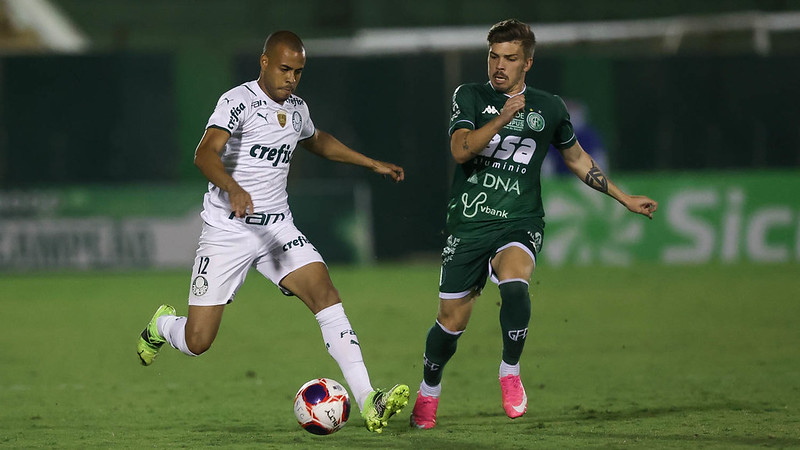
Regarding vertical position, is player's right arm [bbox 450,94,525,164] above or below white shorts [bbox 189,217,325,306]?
above

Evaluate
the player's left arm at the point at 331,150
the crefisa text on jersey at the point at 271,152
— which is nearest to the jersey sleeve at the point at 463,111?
the player's left arm at the point at 331,150

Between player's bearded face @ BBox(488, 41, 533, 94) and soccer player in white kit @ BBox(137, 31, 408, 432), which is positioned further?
player's bearded face @ BBox(488, 41, 533, 94)

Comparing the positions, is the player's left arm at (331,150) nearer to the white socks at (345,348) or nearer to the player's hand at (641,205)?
the white socks at (345,348)

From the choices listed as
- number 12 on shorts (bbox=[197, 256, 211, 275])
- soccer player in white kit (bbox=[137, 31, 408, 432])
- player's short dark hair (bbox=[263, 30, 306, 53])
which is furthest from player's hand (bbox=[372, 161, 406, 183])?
number 12 on shorts (bbox=[197, 256, 211, 275])

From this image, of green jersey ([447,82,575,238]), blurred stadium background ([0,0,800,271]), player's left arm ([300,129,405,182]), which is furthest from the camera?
blurred stadium background ([0,0,800,271])

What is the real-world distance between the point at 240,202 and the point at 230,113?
757 millimetres

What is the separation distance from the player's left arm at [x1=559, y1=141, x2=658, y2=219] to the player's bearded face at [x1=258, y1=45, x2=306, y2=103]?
170 cm

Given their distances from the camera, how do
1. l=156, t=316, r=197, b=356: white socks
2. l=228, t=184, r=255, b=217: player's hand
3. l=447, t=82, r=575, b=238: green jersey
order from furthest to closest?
l=156, t=316, r=197, b=356: white socks → l=447, t=82, r=575, b=238: green jersey → l=228, t=184, r=255, b=217: player's hand

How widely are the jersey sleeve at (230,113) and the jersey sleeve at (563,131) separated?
1.81 m

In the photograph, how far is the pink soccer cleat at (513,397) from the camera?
6738 millimetres

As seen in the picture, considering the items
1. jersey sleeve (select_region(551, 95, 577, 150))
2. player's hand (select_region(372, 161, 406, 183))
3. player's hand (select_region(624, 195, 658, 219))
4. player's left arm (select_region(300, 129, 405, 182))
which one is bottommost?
player's hand (select_region(624, 195, 658, 219))

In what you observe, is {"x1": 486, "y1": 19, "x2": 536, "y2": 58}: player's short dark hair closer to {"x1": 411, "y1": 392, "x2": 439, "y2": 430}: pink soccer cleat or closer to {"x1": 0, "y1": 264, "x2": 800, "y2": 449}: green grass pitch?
{"x1": 411, "y1": 392, "x2": 439, "y2": 430}: pink soccer cleat

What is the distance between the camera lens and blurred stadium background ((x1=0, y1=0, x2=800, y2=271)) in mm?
16328

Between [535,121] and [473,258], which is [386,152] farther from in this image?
[473,258]
